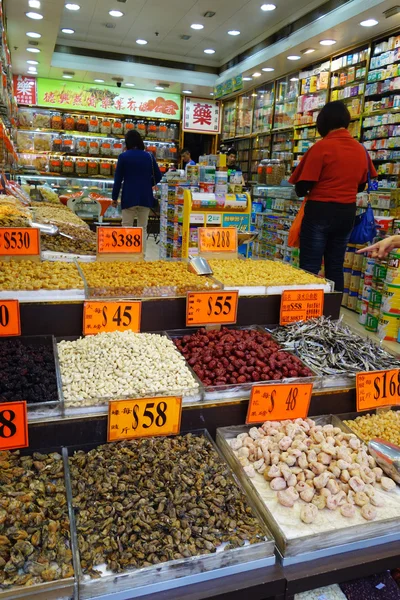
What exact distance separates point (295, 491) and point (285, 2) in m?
8.36

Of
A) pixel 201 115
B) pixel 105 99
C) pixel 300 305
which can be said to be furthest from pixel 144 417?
pixel 201 115

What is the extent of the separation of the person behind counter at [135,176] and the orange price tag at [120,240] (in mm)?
3367

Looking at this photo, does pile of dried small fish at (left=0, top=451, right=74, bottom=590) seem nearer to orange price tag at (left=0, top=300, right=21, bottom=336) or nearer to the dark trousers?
orange price tag at (left=0, top=300, right=21, bottom=336)

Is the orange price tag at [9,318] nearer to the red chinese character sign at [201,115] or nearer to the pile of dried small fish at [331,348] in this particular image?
the pile of dried small fish at [331,348]

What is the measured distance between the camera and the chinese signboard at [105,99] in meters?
11.8

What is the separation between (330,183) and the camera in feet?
10.7

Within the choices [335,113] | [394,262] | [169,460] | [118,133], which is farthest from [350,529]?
[118,133]

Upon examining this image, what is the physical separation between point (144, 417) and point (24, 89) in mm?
12177

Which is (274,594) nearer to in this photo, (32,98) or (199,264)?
(199,264)

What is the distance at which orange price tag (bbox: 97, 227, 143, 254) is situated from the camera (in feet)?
8.64

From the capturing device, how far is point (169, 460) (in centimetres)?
141

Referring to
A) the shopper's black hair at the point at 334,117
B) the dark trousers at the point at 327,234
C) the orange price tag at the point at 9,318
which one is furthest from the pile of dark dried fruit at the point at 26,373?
the shopper's black hair at the point at 334,117

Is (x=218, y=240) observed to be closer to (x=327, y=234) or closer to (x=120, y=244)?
(x=120, y=244)

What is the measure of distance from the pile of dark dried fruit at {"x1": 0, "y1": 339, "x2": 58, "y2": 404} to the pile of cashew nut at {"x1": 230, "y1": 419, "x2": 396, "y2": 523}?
2.12 ft
